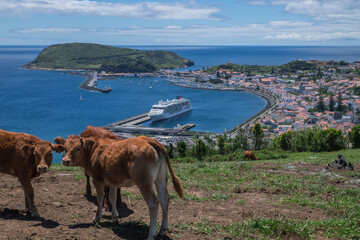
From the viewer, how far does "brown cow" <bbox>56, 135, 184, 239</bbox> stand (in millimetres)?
5188

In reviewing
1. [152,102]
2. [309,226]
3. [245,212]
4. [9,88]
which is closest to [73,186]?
[245,212]

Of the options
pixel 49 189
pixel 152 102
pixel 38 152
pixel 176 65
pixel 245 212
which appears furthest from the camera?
pixel 176 65

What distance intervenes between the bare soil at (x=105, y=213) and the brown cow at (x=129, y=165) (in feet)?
1.41

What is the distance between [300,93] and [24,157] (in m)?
105

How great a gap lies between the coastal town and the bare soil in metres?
37.5

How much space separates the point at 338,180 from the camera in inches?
368

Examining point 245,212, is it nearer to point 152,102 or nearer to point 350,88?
point 152,102

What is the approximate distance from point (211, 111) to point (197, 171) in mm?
66336

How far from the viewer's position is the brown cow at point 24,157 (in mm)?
5969

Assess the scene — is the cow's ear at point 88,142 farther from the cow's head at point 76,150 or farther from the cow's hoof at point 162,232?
the cow's hoof at point 162,232

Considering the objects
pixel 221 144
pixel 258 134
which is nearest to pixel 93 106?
pixel 221 144

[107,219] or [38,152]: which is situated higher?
[38,152]

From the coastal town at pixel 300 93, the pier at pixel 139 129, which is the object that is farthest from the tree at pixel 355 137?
the pier at pixel 139 129

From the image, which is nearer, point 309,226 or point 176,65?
point 309,226
